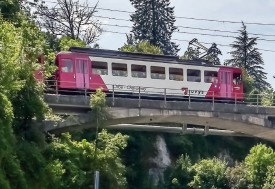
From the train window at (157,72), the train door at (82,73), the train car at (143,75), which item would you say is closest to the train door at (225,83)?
the train car at (143,75)

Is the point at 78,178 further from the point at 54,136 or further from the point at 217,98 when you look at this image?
the point at 217,98

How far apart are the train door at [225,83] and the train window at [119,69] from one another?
5795 mm

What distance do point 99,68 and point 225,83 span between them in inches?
303

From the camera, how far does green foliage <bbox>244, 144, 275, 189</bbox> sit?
54.0 meters

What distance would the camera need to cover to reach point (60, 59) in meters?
36.6

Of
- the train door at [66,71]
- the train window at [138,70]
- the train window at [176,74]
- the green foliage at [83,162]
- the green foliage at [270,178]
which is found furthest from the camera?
the green foliage at [270,178]

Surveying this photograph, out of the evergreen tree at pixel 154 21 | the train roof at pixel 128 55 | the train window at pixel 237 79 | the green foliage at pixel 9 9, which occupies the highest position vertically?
the evergreen tree at pixel 154 21

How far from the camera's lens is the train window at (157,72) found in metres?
39.4

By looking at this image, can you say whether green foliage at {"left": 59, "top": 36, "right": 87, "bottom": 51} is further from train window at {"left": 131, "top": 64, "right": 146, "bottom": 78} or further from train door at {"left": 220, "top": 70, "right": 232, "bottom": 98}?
train door at {"left": 220, "top": 70, "right": 232, "bottom": 98}

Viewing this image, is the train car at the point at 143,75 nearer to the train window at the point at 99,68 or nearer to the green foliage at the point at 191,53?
the train window at the point at 99,68

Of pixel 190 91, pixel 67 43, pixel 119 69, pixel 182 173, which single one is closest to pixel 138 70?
pixel 119 69

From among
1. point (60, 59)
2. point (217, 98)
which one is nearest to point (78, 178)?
point (60, 59)

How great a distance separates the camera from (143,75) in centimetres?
3903

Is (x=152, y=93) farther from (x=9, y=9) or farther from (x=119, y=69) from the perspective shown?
(x=9, y=9)
